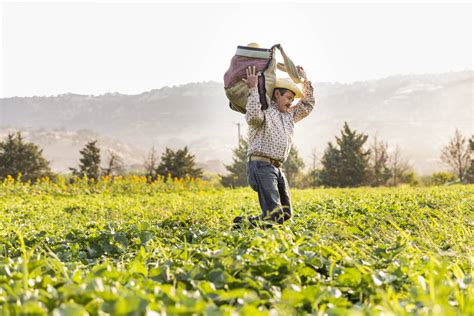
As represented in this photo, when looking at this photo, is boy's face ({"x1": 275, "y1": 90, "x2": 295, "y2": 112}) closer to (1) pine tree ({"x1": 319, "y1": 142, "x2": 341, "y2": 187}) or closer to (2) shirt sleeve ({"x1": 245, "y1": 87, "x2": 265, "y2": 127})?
(2) shirt sleeve ({"x1": 245, "y1": 87, "x2": 265, "y2": 127})

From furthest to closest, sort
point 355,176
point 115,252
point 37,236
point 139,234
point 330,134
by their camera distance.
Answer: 1. point 330,134
2. point 355,176
3. point 37,236
4. point 139,234
5. point 115,252

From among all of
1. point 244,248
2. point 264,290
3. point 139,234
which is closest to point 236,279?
point 264,290

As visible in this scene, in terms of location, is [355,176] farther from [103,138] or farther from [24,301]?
[103,138]

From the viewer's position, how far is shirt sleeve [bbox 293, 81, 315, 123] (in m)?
5.70

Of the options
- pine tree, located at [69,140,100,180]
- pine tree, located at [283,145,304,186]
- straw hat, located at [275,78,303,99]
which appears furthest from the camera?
pine tree, located at [283,145,304,186]

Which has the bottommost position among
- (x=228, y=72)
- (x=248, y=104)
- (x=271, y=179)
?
(x=271, y=179)

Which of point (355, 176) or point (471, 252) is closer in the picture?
point (471, 252)

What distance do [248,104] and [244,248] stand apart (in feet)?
7.37

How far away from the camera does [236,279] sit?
2373 millimetres

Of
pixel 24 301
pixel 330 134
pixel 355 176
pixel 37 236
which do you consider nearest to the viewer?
pixel 24 301

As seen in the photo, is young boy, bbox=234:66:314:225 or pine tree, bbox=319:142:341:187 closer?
young boy, bbox=234:66:314:225

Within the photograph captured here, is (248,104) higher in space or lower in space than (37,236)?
higher

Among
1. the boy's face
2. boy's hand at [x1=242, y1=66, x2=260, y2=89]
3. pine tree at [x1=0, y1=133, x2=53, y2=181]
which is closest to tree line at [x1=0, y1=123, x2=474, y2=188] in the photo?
pine tree at [x1=0, y1=133, x2=53, y2=181]

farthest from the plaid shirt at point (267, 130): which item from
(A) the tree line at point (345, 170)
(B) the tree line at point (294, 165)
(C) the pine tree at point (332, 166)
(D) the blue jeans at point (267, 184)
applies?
(C) the pine tree at point (332, 166)
